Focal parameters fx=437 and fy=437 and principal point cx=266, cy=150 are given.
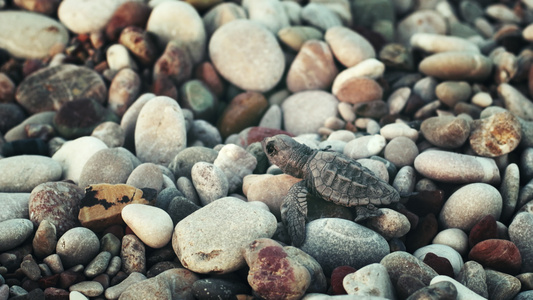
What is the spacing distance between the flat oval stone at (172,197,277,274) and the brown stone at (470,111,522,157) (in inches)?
107

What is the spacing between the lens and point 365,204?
423 centimetres

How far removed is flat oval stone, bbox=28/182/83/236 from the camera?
406cm

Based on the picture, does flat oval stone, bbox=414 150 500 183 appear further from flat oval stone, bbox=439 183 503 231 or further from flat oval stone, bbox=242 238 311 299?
flat oval stone, bbox=242 238 311 299

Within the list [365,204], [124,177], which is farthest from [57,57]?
[365,204]

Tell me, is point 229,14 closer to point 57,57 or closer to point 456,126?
point 57,57

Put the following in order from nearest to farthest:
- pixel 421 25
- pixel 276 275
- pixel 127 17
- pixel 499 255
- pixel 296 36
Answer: pixel 276 275 → pixel 499 255 → pixel 127 17 → pixel 296 36 → pixel 421 25

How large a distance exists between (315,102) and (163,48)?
2637mm

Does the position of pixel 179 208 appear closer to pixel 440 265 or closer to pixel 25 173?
pixel 25 173

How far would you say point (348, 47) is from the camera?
695 centimetres

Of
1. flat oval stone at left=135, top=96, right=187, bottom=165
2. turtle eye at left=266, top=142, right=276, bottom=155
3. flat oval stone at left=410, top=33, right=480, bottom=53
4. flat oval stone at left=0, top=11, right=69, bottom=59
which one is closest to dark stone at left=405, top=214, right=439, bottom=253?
turtle eye at left=266, top=142, right=276, bottom=155

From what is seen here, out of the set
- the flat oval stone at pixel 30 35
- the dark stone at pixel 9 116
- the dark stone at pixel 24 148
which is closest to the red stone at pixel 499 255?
the dark stone at pixel 24 148

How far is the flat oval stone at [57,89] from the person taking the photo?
6.48 m

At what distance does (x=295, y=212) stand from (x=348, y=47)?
3.74m

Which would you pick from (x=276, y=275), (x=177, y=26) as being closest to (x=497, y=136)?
(x=276, y=275)
